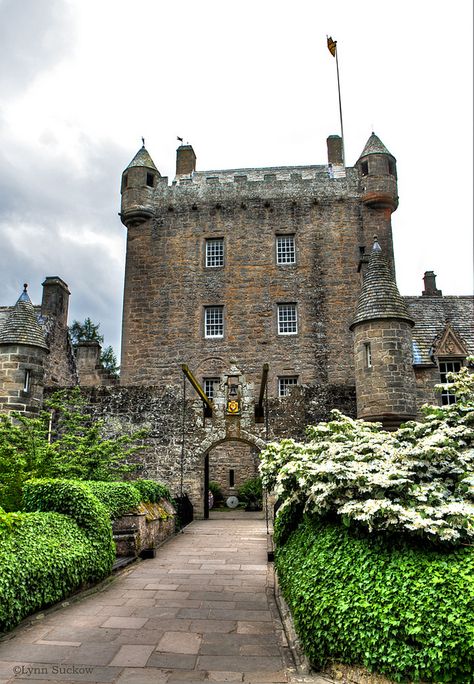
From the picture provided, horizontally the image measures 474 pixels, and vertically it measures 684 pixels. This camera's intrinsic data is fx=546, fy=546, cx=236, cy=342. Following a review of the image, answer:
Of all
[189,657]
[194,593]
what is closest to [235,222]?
[194,593]

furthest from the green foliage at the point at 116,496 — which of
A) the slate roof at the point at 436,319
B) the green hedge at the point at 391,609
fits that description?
the slate roof at the point at 436,319

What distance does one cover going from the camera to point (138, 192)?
2511 cm

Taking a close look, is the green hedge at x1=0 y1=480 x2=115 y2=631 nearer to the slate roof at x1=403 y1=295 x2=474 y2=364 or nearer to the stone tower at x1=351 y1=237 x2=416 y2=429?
the stone tower at x1=351 y1=237 x2=416 y2=429

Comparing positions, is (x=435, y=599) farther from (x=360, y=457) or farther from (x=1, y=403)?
(x=1, y=403)

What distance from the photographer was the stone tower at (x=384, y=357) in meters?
14.7

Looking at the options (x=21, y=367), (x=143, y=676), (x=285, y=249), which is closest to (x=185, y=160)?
(x=285, y=249)

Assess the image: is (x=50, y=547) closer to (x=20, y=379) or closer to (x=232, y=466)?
(x=20, y=379)

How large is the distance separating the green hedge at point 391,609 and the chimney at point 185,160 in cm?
2457

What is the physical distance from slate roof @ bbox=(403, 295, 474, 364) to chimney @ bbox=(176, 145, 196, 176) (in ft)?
41.9

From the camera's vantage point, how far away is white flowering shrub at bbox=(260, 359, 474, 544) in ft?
15.8

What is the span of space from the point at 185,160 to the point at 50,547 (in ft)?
78.5

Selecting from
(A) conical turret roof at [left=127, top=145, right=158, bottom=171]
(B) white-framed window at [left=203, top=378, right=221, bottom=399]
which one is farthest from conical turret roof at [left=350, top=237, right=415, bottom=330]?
(A) conical turret roof at [left=127, top=145, right=158, bottom=171]

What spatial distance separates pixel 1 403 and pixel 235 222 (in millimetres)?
13568

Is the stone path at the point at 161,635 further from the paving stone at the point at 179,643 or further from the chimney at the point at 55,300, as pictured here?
the chimney at the point at 55,300
